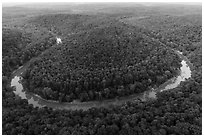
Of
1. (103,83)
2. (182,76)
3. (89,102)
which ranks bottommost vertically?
(89,102)

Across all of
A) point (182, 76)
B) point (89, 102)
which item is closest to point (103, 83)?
point (89, 102)

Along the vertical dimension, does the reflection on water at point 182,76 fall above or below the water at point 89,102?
A: above

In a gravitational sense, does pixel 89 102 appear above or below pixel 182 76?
below

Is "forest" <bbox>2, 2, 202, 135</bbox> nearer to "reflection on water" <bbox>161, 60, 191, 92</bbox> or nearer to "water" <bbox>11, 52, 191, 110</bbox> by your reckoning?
"water" <bbox>11, 52, 191, 110</bbox>

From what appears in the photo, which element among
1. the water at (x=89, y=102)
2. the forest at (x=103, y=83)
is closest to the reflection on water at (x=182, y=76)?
the water at (x=89, y=102)

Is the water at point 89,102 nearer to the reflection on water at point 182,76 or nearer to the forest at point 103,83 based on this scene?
the reflection on water at point 182,76

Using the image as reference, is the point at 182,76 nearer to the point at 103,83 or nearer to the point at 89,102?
the point at 103,83

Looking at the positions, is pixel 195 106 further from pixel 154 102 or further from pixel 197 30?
pixel 197 30

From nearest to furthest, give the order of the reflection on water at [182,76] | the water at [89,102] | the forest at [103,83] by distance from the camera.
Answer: the forest at [103,83] < the water at [89,102] < the reflection on water at [182,76]
